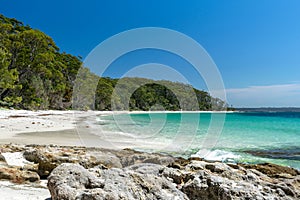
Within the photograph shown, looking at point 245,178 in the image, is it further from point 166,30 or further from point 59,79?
point 59,79

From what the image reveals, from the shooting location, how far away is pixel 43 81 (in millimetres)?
47750

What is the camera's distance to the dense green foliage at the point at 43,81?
35169 mm

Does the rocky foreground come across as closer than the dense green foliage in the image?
Yes

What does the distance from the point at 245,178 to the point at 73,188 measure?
279 cm

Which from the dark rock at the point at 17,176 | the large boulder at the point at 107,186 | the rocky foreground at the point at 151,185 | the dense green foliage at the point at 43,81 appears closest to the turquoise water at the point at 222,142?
the dense green foliage at the point at 43,81

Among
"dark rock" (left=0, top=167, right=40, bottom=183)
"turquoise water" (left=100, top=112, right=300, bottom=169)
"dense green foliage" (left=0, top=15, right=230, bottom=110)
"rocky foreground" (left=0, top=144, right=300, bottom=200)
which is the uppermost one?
"dense green foliage" (left=0, top=15, right=230, bottom=110)

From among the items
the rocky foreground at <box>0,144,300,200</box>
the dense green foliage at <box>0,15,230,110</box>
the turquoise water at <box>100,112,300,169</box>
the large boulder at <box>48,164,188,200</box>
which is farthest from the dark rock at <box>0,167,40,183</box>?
the dense green foliage at <box>0,15,230,110</box>

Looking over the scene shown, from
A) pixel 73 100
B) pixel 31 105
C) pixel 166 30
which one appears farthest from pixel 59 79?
pixel 166 30

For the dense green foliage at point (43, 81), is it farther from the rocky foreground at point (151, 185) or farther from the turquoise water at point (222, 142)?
the rocky foreground at point (151, 185)

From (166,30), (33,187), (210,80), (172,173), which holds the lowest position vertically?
(33,187)

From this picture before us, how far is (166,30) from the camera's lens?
10.2 meters

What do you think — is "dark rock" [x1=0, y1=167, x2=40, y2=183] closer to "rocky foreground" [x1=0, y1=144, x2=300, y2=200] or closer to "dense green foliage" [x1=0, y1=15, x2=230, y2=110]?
"rocky foreground" [x1=0, y1=144, x2=300, y2=200]

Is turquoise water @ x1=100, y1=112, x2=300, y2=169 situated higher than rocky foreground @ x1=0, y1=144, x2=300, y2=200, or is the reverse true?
rocky foreground @ x1=0, y1=144, x2=300, y2=200

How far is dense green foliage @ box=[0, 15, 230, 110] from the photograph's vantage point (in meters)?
35.2
